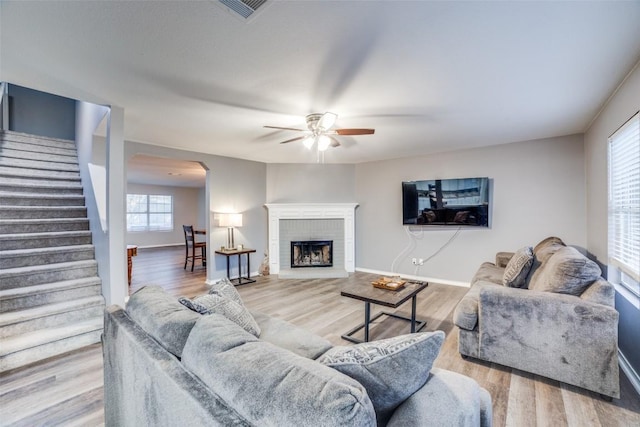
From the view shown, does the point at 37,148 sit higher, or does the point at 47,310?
the point at 37,148

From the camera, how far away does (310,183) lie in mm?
6148

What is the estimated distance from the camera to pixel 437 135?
157 inches

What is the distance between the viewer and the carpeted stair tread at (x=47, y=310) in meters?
2.67

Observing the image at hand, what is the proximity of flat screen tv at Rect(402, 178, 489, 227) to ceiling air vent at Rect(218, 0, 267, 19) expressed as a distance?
165 inches

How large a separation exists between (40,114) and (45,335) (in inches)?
185

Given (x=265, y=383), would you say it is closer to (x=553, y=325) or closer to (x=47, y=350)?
(x=553, y=325)

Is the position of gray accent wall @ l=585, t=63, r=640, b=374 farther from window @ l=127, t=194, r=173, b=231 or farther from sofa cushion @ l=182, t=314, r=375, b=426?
window @ l=127, t=194, r=173, b=231

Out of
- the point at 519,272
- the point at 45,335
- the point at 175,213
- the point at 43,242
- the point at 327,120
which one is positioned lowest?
the point at 45,335

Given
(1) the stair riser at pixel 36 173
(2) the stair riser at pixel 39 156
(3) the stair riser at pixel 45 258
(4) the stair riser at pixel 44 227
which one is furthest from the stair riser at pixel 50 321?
(2) the stair riser at pixel 39 156

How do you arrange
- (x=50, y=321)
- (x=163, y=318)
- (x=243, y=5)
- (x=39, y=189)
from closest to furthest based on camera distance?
(x=163, y=318)
(x=243, y=5)
(x=50, y=321)
(x=39, y=189)

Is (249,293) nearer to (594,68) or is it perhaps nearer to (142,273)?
(142,273)

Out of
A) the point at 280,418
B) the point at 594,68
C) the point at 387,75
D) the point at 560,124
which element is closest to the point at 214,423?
the point at 280,418

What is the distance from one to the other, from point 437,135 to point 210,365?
3952 mm

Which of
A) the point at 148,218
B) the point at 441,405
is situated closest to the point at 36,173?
the point at 441,405
